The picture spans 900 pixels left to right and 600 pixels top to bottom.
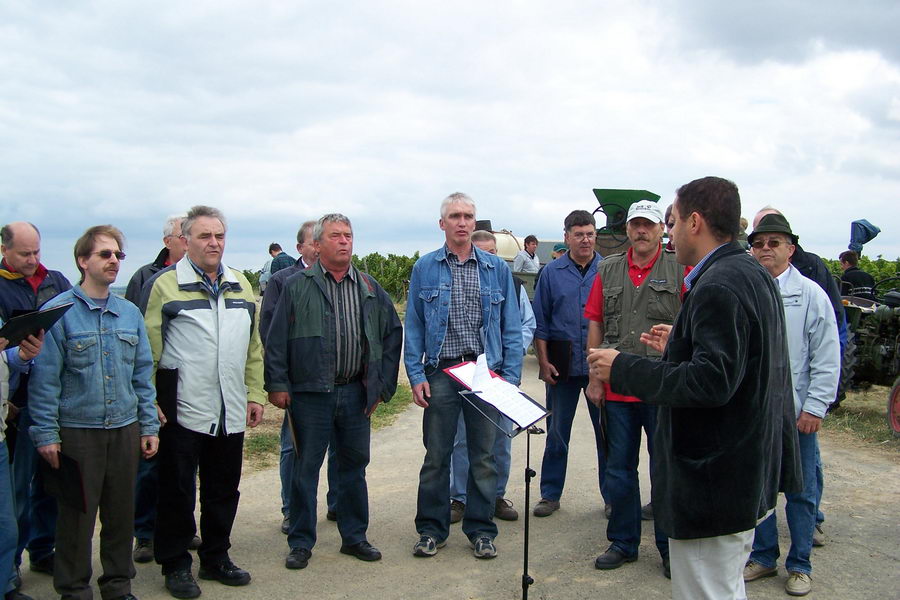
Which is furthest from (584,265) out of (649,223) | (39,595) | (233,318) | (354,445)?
(39,595)

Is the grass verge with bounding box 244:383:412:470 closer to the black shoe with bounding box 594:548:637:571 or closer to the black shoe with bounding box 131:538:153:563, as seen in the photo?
the black shoe with bounding box 131:538:153:563

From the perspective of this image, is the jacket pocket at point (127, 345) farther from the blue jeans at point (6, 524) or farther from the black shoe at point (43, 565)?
the black shoe at point (43, 565)

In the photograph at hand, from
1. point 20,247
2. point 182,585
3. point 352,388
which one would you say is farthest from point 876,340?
point 20,247

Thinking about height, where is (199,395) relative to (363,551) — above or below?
above

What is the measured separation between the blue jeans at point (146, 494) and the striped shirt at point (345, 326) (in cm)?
142

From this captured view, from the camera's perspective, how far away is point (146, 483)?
5016 millimetres

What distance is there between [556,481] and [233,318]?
2.74m

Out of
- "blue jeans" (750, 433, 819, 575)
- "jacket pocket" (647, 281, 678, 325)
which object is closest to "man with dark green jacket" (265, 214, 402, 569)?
"jacket pocket" (647, 281, 678, 325)

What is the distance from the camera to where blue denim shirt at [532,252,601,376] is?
5.69 meters

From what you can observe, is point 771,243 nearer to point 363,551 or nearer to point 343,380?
point 343,380

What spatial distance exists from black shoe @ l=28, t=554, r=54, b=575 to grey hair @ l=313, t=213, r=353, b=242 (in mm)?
2474

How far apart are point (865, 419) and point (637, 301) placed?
19.9 ft

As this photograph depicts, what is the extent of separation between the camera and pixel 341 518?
4910mm

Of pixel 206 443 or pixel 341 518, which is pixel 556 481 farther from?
pixel 206 443
